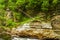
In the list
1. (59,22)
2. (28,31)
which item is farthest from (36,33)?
(59,22)

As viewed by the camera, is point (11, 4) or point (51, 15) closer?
point (51, 15)

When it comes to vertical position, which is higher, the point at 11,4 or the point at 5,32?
the point at 11,4

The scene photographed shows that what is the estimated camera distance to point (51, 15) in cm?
1047

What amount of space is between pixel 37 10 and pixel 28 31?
177cm

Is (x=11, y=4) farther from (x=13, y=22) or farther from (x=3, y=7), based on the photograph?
(x=13, y=22)

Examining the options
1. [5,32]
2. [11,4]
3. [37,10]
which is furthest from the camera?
[11,4]

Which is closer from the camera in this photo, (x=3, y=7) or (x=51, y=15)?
(x=51, y=15)

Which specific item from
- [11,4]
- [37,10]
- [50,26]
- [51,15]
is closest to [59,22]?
[50,26]

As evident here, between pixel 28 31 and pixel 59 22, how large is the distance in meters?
1.33

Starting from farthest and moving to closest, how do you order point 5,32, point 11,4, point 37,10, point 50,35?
1. point 11,4
2. point 37,10
3. point 5,32
4. point 50,35

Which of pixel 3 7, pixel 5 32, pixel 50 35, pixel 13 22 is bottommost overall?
pixel 50 35

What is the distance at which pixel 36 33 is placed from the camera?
30.8ft

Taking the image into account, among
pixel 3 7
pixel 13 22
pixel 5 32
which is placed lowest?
pixel 5 32

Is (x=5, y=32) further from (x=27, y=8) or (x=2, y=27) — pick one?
(x=27, y=8)
